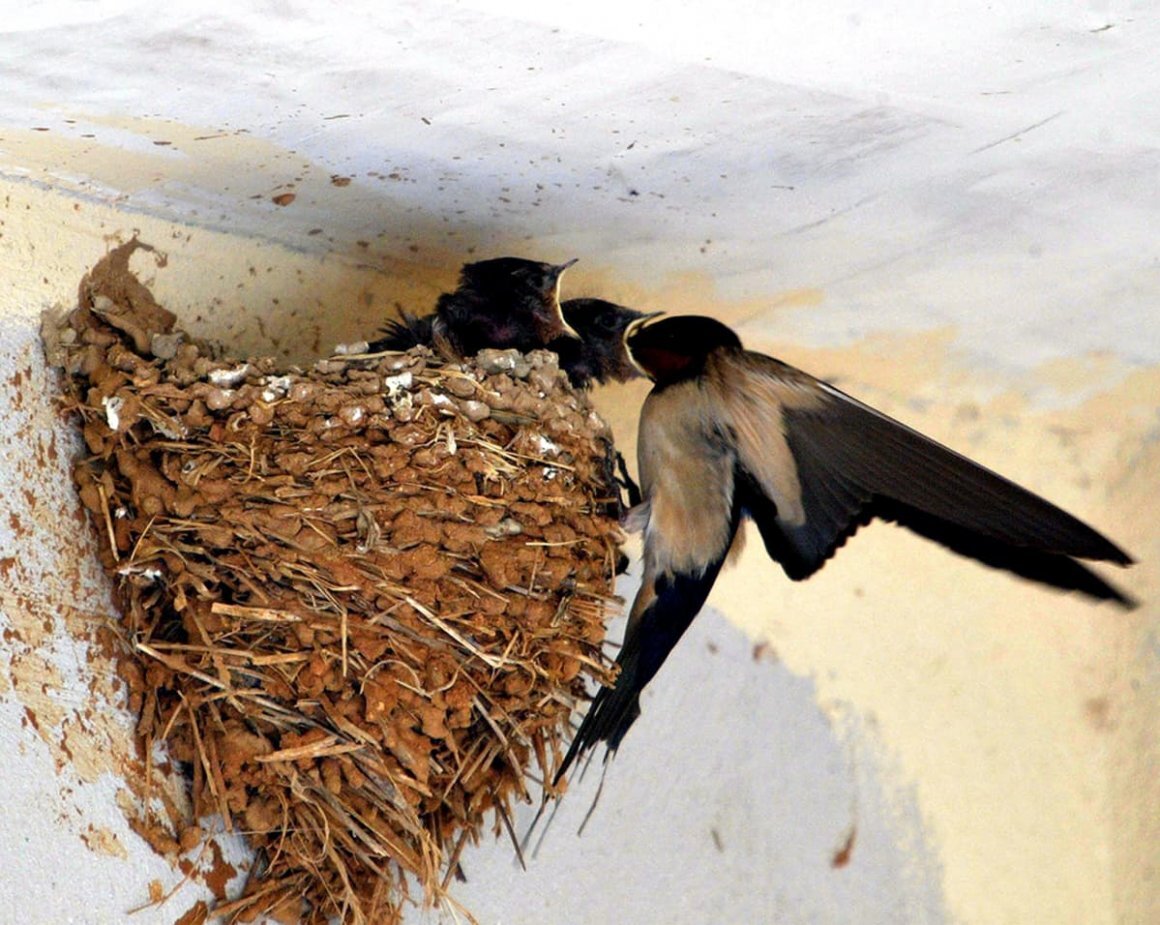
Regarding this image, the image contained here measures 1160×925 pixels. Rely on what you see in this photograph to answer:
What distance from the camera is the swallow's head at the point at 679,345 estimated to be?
2.15 meters

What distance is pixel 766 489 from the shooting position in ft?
6.88

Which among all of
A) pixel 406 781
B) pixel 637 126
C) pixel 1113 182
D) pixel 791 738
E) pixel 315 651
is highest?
pixel 637 126

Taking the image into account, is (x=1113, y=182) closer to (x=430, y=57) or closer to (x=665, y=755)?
(x=430, y=57)

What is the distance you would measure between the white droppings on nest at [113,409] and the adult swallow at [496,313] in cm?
52

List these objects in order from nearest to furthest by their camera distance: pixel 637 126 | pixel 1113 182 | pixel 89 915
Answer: pixel 89 915, pixel 637 126, pixel 1113 182

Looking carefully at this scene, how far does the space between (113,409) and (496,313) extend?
671mm

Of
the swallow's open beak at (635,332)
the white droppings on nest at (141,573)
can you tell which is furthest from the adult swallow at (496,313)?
the white droppings on nest at (141,573)

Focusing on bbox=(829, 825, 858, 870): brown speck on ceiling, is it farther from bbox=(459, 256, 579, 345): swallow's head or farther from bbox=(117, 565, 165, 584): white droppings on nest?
bbox=(117, 565, 165, 584): white droppings on nest

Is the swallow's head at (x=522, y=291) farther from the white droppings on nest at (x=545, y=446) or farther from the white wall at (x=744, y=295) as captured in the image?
the white droppings on nest at (x=545, y=446)

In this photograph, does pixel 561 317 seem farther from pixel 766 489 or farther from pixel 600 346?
pixel 766 489

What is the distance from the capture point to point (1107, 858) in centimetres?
269

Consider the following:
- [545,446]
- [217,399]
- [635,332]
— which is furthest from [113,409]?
[635,332]

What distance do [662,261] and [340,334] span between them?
0.57 meters

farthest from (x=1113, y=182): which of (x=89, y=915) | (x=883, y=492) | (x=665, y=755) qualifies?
(x=89, y=915)
